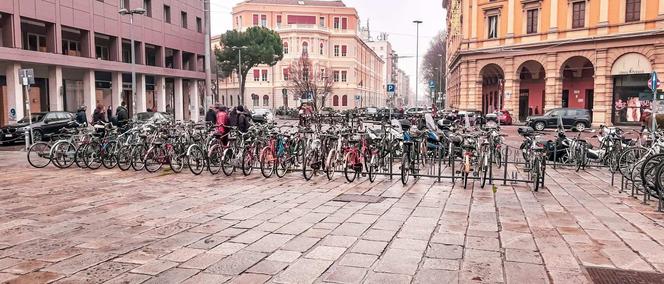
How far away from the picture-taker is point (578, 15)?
3378 centimetres

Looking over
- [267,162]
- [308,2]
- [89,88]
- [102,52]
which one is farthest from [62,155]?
[308,2]

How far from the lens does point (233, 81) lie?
77.2m

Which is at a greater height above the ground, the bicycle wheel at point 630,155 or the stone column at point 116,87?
the stone column at point 116,87

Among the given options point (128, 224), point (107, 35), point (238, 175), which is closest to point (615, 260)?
point (128, 224)

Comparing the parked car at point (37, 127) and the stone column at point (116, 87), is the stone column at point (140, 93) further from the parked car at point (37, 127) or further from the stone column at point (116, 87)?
the parked car at point (37, 127)

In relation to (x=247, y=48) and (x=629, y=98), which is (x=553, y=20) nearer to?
(x=629, y=98)

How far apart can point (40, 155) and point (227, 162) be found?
531cm

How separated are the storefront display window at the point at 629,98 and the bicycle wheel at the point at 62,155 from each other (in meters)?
31.2

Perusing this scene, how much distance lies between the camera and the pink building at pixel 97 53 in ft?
77.0

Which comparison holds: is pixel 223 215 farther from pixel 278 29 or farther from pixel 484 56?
pixel 278 29

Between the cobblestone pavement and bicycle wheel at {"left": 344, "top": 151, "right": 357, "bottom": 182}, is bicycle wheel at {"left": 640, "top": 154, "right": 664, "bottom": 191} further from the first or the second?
bicycle wheel at {"left": 344, "top": 151, "right": 357, "bottom": 182}

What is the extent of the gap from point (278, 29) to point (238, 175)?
63.3 metres

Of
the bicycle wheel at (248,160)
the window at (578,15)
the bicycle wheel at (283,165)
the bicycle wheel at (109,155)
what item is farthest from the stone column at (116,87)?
the window at (578,15)

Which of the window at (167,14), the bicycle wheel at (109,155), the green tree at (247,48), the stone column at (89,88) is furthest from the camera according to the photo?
the green tree at (247,48)
